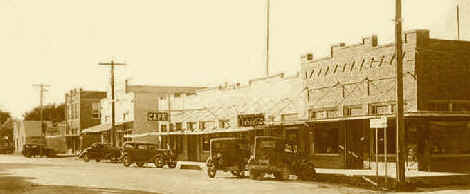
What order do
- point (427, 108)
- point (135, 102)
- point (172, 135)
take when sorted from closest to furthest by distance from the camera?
point (427, 108) < point (172, 135) < point (135, 102)

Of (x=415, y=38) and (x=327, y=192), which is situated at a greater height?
(x=415, y=38)

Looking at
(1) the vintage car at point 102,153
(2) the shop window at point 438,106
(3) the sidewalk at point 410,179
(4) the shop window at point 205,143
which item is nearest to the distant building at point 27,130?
(1) the vintage car at point 102,153

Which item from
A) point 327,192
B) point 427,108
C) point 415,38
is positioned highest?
point 415,38

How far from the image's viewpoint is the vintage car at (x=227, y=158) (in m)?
28.6

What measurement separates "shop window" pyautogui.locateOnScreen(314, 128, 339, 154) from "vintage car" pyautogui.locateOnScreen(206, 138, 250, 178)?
494 cm

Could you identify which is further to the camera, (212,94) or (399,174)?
(212,94)

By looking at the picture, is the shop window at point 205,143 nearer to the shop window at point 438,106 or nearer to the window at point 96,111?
the shop window at point 438,106

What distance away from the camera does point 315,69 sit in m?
33.8

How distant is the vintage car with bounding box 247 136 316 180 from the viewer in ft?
87.4

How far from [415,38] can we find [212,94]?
2109 centimetres

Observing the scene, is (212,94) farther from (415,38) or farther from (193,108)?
(415,38)

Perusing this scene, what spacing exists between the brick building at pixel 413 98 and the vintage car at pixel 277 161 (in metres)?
2.81

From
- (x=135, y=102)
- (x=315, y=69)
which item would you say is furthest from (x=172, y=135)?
(x=315, y=69)

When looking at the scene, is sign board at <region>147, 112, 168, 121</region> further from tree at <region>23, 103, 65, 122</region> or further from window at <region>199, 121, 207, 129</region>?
tree at <region>23, 103, 65, 122</region>
